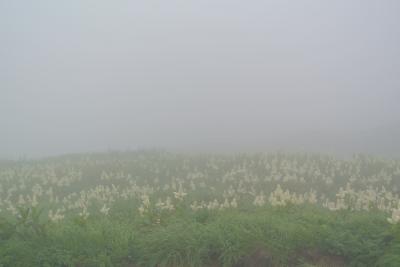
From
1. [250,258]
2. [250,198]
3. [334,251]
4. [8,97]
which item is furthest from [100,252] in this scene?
[8,97]

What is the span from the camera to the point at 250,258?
8008 mm

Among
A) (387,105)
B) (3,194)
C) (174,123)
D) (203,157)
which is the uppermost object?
(387,105)

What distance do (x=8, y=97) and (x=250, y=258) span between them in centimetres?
12901

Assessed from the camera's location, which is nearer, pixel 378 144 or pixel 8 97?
pixel 378 144

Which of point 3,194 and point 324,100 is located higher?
point 324,100

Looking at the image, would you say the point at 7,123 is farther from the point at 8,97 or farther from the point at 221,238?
the point at 221,238

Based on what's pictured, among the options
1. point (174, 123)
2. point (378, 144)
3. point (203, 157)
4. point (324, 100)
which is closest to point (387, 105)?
point (324, 100)

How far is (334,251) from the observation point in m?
7.96

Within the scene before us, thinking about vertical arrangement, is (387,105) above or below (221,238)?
above

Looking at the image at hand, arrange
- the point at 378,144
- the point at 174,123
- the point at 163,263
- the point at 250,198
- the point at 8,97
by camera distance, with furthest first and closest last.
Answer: the point at 8,97 < the point at 174,123 < the point at 378,144 < the point at 250,198 < the point at 163,263

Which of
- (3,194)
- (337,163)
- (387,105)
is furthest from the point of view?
(387,105)

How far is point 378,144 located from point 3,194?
105 feet

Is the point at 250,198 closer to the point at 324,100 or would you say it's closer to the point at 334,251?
the point at 334,251

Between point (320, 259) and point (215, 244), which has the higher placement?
point (215, 244)
